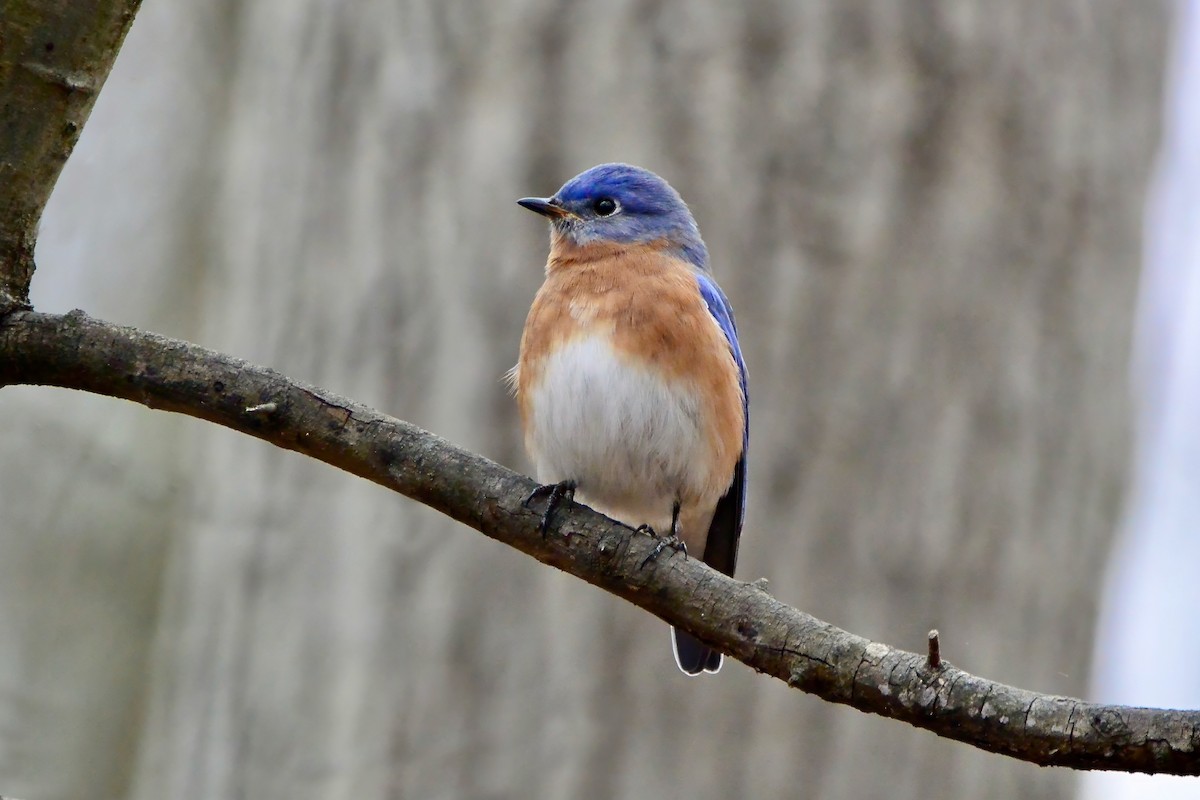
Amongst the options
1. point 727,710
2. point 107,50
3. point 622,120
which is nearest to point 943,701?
point 107,50

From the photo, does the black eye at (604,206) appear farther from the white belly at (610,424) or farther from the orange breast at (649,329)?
the white belly at (610,424)

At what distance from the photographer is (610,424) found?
393 centimetres

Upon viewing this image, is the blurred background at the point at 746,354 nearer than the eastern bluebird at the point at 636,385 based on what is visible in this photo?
No

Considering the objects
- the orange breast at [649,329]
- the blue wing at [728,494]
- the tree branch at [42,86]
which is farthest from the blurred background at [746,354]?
the tree branch at [42,86]

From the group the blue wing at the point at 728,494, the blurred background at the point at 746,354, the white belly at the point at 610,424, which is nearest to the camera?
the white belly at the point at 610,424

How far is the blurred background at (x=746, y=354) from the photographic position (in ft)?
14.6

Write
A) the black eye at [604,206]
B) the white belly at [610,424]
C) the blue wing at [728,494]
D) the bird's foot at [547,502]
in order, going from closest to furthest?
1. the bird's foot at [547,502]
2. the white belly at [610,424]
3. the blue wing at [728,494]
4. the black eye at [604,206]

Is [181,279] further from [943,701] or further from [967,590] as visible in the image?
[943,701]

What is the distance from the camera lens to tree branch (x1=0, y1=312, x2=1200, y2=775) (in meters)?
2.14

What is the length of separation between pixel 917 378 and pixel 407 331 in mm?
1826

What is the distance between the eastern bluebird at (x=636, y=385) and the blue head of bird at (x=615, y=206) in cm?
2

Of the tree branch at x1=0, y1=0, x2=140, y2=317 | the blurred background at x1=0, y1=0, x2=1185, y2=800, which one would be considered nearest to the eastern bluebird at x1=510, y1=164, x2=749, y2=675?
the blurred background at x1=0, y1=0, x2=1185, y2=800

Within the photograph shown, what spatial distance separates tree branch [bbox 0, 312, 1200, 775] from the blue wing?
1.62 metres

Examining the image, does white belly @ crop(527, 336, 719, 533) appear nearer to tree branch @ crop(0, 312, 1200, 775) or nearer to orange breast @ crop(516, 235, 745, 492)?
orange breast @ crop(516, 235, 745, 492)
